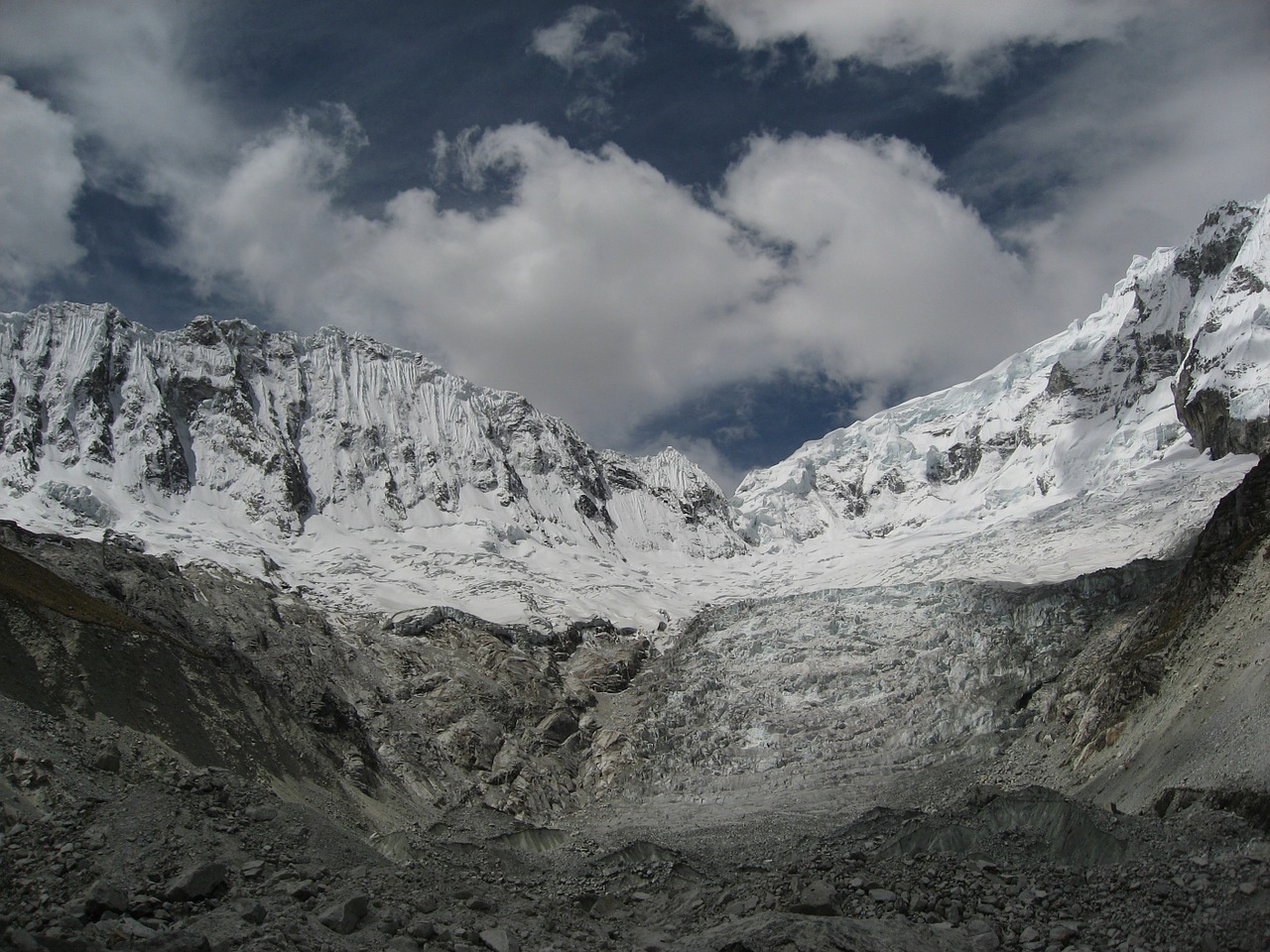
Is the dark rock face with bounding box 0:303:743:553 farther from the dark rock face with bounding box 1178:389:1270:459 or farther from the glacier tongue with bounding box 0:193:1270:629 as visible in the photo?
the dark rock face with bounding box 1178:389:1270:459

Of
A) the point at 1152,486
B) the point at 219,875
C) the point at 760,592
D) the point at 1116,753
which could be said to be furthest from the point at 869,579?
the point at 219,875

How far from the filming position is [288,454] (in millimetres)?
156875

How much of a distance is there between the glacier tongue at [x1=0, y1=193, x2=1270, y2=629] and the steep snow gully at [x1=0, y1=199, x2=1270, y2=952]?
2.75 feet

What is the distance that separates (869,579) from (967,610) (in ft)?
144

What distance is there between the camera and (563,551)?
514 ft

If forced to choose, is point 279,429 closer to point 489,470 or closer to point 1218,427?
point 489,470

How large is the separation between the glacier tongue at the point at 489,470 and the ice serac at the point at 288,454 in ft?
1.53

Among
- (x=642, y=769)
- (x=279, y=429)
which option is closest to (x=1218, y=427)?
(x=642, y=769)

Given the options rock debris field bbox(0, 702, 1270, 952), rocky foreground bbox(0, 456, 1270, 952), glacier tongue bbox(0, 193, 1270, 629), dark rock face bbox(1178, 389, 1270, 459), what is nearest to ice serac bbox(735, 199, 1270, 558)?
dark rock face bbox(1178, 389, 1270, 459)

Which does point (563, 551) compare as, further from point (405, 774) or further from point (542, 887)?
point (542, 887)

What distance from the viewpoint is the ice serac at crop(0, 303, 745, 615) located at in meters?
132

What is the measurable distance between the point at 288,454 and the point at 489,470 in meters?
36.5

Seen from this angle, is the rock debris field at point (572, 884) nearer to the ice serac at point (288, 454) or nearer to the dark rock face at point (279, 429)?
the ice serac at point (288, 454)

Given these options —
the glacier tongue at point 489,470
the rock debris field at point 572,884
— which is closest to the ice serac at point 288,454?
the glacier tongue at point 489,470
